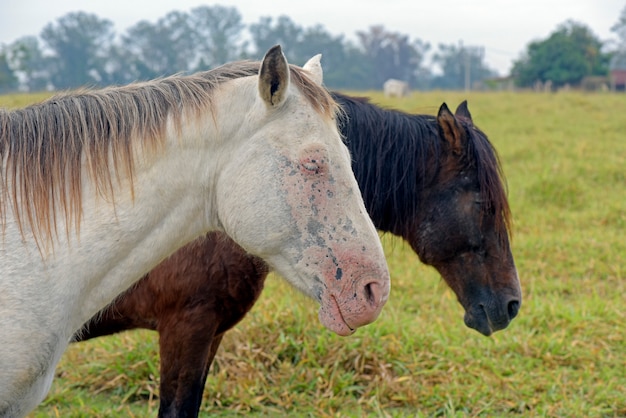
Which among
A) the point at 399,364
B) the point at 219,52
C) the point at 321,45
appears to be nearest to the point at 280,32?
the point at 321,45

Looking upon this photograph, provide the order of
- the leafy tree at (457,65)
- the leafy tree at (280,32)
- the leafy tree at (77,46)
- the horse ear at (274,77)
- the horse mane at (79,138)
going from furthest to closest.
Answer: the leafy tree at (457,65) → the leafy tree at (280,32) → the leafy tree at (77,46) → the horse mane at (79,138) → the horse ear at (274,77)

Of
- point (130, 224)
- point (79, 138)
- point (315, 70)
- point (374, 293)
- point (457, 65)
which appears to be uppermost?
point (315, 70)

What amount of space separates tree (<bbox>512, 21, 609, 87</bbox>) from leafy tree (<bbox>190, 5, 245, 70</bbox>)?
1591 centimetres

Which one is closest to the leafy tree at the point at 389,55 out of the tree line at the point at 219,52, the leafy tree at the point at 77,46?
the tree line at the point at 219,52

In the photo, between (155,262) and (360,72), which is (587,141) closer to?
(155,262)

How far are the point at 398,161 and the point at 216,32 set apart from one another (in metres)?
40.1

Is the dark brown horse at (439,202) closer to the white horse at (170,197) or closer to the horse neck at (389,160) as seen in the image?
the horse neck at (389,160)

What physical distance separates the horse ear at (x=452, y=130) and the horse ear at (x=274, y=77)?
1.52m

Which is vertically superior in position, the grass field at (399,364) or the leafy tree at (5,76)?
the grass field at (399,364)

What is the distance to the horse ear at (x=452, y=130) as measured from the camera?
3459 millimetres

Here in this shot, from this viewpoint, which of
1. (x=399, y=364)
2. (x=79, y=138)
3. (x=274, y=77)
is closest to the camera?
(x=274, y=77)

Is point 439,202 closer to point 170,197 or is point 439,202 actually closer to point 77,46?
point 170,197

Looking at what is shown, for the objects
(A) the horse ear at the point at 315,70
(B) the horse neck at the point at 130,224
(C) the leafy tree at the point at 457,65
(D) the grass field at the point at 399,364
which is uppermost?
(A) the horse ear at the point at 315,70

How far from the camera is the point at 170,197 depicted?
222 cm
